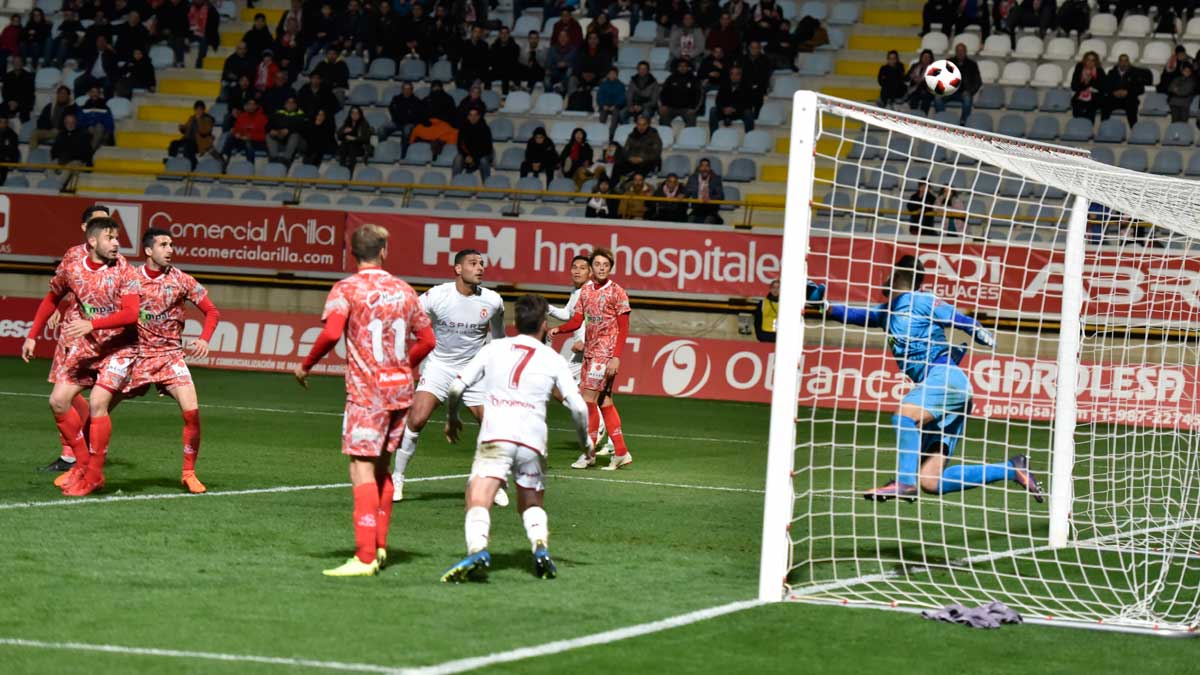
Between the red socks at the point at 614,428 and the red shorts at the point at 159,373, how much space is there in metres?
4.62

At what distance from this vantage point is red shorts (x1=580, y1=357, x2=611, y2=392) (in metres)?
15.8

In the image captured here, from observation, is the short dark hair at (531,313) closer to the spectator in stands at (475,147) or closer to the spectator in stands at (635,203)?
the spectator in stands at (635,203)

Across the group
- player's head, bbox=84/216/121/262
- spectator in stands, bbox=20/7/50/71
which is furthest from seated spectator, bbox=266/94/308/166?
player's head, bbox=84/216/121/262

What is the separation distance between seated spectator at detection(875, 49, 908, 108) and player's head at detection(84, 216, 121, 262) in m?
17.0

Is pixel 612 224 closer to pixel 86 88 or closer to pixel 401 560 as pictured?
pixel 86 88

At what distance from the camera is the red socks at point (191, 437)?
11.9m

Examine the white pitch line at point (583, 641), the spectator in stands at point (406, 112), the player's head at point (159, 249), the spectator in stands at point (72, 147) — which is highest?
the spectator in stands at point (406, 112)

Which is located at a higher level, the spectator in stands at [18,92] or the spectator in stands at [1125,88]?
the spectator in stands at [1125,88]

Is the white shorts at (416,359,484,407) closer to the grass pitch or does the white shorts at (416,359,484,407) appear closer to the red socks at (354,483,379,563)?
the grass pitch

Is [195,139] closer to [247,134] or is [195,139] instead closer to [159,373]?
[247,134]

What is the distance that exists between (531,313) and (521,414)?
57cm

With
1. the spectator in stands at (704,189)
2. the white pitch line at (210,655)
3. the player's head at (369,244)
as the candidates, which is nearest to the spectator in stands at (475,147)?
the spectator in stands at (704,189)

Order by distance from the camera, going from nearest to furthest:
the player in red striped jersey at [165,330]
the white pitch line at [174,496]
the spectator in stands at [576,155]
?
the white pitch line at [174,496]
the player in red striped jersey at [165,330]
the spectator in stands at [576,155]

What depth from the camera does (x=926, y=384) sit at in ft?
34.4
